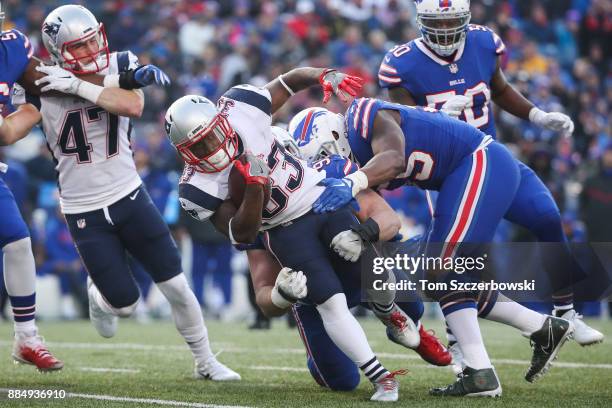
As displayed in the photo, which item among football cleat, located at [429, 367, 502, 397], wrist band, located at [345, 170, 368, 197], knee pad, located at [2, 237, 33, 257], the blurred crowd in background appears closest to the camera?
wrist band, located at [345, 170, 368, 197]

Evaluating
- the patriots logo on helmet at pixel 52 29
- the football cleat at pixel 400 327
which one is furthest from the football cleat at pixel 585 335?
the patriots logo on helmet at pixel 52 29

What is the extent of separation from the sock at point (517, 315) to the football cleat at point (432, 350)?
1.20ft

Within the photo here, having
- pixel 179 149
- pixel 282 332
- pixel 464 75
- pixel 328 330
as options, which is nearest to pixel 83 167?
pixel 179 149

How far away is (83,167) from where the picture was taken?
18.8 ft

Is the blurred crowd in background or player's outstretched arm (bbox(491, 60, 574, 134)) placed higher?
player's outstretched arm (bbox(491, 60, 574, 134))

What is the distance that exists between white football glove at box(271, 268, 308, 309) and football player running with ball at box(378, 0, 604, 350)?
5.39 feet

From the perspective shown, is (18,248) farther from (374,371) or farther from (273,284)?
(374,371)

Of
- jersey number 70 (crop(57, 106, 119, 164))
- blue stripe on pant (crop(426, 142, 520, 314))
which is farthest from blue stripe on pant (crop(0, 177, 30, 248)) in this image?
blue stripe on pant (crop(426, 142, 520, 314))

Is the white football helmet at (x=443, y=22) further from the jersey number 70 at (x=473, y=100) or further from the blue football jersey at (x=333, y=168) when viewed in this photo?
the blue football jersey at (x=333, y=168)

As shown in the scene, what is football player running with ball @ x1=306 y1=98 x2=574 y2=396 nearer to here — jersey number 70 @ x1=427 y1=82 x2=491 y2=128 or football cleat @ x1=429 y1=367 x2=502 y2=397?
football cleat @ x1=429 y1=367 x2=502 y2=397

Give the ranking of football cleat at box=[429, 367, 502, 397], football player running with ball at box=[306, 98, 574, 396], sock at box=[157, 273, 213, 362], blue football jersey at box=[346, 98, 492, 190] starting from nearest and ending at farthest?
football cleat at box=[429, 367, 502, 397], football player running with ball at box=[306, 98, 574, 396], blue football jersey at box=[346, 98, 492, 190], sock at box=[157, 273, 213, 362]

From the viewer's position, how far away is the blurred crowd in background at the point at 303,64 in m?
11.4

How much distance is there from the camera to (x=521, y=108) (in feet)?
21.3

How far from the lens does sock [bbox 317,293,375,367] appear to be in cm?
486
